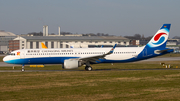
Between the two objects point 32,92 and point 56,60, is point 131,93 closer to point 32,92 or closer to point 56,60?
point 32,92

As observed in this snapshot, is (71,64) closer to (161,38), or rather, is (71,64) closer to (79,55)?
(79,55)

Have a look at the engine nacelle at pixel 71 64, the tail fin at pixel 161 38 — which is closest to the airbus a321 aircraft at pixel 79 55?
the tail fin at pixel 161 38

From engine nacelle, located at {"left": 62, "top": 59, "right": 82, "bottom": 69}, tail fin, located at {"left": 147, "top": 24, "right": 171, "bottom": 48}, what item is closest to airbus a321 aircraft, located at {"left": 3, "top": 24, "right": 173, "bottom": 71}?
tail fin, located at {"left": 147, "top": 24, "right": 171, "bottom": 48}

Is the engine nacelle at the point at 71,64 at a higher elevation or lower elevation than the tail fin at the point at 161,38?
lower

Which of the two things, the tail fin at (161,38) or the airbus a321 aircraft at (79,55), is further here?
the tail fin at (161,38)

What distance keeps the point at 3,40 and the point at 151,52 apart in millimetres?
148974

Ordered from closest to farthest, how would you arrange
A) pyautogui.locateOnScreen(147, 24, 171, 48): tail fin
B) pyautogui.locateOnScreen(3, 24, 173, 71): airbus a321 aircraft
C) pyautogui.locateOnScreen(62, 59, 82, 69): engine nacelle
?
1. pyautogui.locateOnScreen(62, 59, 82, 69): engine nacelle
2. pyautogui.locateOnScreen(3, 24, 173, 71): airbus a321 aircraft
3. pyautogui.locateOnScreen(147, 24, 171, 48): tail fin

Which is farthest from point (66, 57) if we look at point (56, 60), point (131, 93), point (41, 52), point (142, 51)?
point (131, 93)

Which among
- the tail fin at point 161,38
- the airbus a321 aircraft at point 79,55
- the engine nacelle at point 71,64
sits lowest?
the engine nacelle at point 71,64

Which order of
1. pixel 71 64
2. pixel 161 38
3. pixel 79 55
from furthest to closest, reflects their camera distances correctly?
pixel 161 38, pixel 79 55, pixel 71 64

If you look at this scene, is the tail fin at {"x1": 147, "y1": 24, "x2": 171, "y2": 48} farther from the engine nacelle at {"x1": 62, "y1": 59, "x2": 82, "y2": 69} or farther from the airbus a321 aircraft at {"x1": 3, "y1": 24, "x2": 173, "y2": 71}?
the engine nacelle at {"x1": 62, "y1": 59, "x2": 82, "y2": 69}

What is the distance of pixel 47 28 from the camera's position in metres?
153


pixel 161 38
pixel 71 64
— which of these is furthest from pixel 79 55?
pixel 161 38

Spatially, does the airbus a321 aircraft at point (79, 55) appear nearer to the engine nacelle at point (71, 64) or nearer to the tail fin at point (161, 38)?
the tail fin at point (161, 38)
